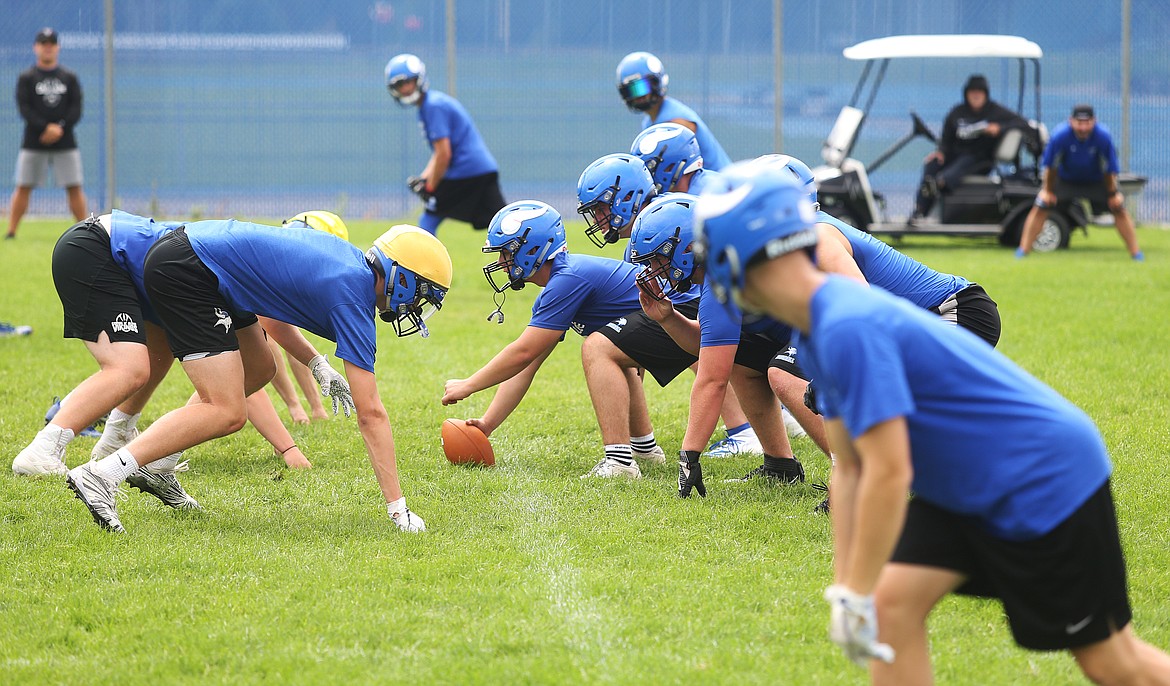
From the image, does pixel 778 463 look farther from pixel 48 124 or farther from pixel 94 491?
pixel 48 124

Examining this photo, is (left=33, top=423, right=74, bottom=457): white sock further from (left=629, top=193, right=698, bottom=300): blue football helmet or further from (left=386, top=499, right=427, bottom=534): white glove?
(left=629, top=193, right=698, bottom=300): blue football helmet

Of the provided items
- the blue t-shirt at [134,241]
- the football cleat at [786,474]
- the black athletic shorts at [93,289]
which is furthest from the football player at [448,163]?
the football cleat at [786,474]

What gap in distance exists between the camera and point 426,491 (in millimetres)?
6258

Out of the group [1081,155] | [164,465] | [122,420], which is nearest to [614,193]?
[164,465]

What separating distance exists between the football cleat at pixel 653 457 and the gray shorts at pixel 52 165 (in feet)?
36.5

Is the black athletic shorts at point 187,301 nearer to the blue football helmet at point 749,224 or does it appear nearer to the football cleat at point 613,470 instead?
the football cleat at point 613,470

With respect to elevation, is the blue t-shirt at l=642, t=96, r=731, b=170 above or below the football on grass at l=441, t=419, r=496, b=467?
above

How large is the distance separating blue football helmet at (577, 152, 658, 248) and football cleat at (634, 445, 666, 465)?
123 centimetres

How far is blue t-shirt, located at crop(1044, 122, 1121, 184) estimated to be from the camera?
15.5 metres

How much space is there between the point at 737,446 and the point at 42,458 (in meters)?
3.80

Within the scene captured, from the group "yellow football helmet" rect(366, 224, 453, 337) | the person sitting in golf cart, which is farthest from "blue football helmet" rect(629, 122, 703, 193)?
the person sitting in golf cart

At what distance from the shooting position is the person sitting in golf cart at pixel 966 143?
1706 cm

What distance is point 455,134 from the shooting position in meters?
12.7

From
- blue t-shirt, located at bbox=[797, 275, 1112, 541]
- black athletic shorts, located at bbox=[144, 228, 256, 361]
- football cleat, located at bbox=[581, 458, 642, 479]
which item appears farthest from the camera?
football cleat, located at bbox=[581, 458, 642, 479]
